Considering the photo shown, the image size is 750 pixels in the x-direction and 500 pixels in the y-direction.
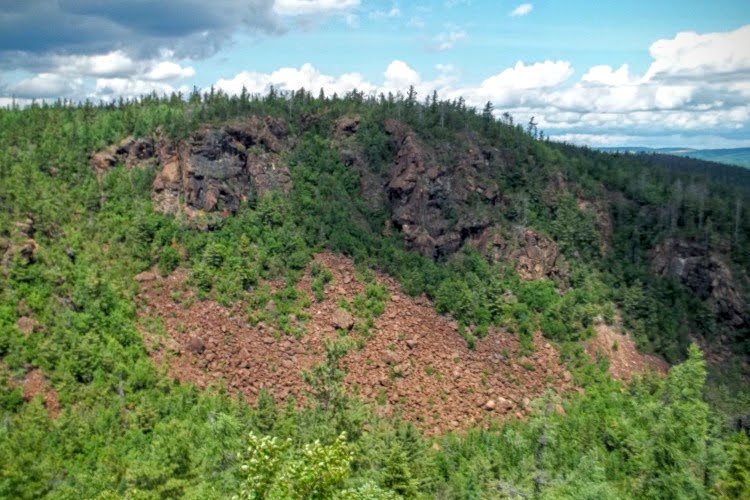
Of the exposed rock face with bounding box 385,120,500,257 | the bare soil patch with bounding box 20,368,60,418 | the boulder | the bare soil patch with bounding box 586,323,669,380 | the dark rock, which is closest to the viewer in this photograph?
the bare soil patch with bounding box 20,368,60,418

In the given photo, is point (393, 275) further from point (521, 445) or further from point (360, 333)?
point (521, 445)

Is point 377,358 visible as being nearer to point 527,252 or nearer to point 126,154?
point 527,252

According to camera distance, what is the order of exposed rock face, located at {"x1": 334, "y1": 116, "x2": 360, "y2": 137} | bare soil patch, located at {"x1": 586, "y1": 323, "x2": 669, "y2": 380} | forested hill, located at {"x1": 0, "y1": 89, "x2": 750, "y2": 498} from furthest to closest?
1. exposed rock face, located at {"x1": 334, "y1": 116, "x2": 360, "y2": 137}
2. bare soil patch, located at {"x1": 586, "y1": 323, "x2": 669, "y2": 380}
3. forested hill, located at {"x1": 0, "y1": 89, "x2": 750, "y2": 498}

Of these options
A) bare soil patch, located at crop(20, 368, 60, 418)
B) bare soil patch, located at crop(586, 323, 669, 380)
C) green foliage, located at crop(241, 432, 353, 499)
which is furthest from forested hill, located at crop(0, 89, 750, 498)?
green foliage, located at crop(241, 432, 353, 499)

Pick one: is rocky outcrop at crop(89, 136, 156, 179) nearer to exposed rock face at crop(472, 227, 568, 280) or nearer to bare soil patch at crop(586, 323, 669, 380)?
exposed rock face at crop(472, 227, 568, 280)

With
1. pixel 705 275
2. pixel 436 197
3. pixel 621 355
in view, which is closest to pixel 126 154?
pixel 436 197

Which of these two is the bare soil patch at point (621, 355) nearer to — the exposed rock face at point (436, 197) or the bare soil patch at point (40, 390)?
the exposed rock face at point (436, 197)

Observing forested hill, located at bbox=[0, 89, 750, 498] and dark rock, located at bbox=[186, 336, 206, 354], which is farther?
dark rock, located at bbox=[186, 336, 206, 354]
